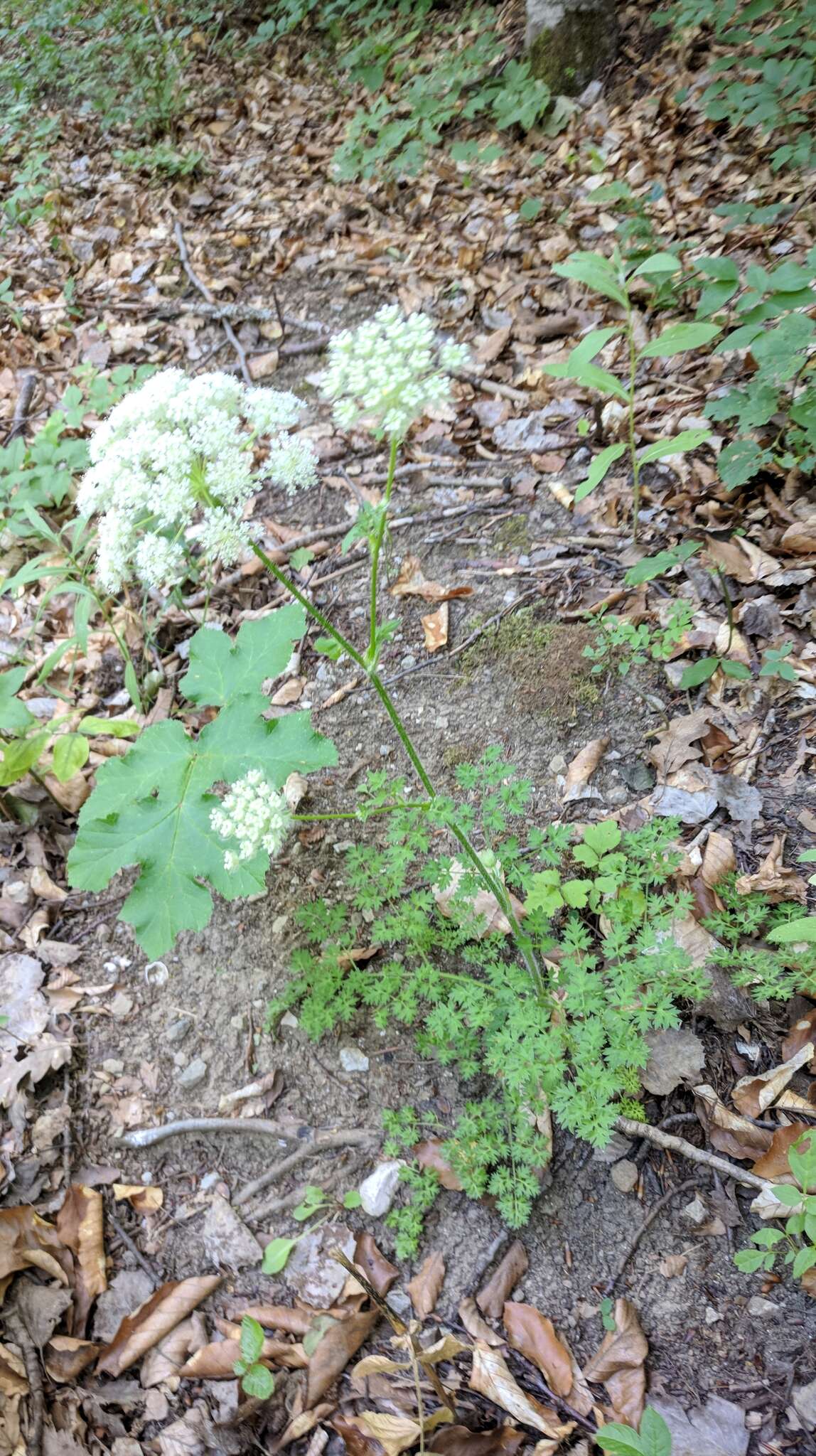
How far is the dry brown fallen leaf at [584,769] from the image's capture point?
255 centimetres

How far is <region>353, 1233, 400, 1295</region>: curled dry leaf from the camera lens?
6.83ft

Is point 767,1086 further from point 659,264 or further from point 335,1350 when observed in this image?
point 659,264

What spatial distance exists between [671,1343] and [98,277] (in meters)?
5.83

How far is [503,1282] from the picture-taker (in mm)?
2029

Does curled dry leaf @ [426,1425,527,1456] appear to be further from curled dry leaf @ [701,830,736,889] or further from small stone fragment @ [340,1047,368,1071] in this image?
curled dry leaf @ [701,830,736,889]

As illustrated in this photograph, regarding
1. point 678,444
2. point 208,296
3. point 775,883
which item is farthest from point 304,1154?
point 208,296

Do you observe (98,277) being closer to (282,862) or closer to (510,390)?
(510,390)

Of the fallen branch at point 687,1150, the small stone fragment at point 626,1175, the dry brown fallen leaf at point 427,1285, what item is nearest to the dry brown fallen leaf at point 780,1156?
the fallen branch at point 687,1150

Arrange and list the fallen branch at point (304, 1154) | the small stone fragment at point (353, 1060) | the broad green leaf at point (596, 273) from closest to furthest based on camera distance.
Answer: the fallen branch at point (304, 1154) → the small stone fragment at point (353, 1060) → the broad green leaf at point (596, 273)

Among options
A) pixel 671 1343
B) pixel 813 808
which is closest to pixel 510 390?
pixel 813 808

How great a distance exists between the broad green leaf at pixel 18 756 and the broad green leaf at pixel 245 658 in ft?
2.65

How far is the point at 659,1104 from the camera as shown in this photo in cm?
212

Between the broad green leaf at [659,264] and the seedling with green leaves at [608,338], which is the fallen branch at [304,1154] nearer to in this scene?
the seedling with green leaves at [608,338]

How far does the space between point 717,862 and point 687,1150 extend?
0.71m
